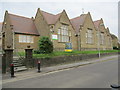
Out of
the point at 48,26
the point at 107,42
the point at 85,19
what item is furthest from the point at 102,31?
the point at 48,26

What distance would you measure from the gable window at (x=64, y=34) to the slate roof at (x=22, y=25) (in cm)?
553

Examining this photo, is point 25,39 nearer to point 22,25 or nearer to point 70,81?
point 22,25

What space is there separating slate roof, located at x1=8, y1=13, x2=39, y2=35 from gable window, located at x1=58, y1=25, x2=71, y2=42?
18.1 feet

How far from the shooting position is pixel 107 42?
42.5m

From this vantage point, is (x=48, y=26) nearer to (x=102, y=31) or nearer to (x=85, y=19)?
(x=85, y=19)

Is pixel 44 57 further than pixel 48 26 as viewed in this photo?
No

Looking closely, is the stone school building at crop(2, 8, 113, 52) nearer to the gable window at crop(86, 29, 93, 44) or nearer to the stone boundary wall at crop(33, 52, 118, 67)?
the gable window at crop(86, 29, 93, 44)

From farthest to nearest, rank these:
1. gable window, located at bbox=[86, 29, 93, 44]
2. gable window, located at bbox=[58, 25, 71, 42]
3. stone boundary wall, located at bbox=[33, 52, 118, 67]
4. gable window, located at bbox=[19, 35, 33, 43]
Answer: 1. gable window, located at bbox=[86, 29, 93, 44]
2. gable window, located at bbox=[58, 25, 71, 42]
3. gable window, located at bbox=[19, 35, 33, 43]
4. stone boundary wall, located at bbox=[33, 52, 118, 67]

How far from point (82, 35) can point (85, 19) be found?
560 cm

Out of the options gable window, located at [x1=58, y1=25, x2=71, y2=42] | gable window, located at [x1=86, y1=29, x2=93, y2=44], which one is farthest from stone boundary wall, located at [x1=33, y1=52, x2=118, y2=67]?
gable window, located at [x1=86, y1=29, x2=93, y2=44]

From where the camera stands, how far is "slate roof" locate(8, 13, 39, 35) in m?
23.2

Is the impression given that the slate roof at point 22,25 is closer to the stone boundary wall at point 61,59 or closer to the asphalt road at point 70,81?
the stone boundary wall at point 61,59

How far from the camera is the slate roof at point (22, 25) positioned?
23234 millimetres

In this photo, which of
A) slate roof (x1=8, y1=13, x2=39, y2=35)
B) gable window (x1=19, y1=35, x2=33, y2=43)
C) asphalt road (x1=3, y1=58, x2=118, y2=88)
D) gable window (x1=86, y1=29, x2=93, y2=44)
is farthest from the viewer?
gable window (x1=86, y1=29, x2=93, y2=44)
